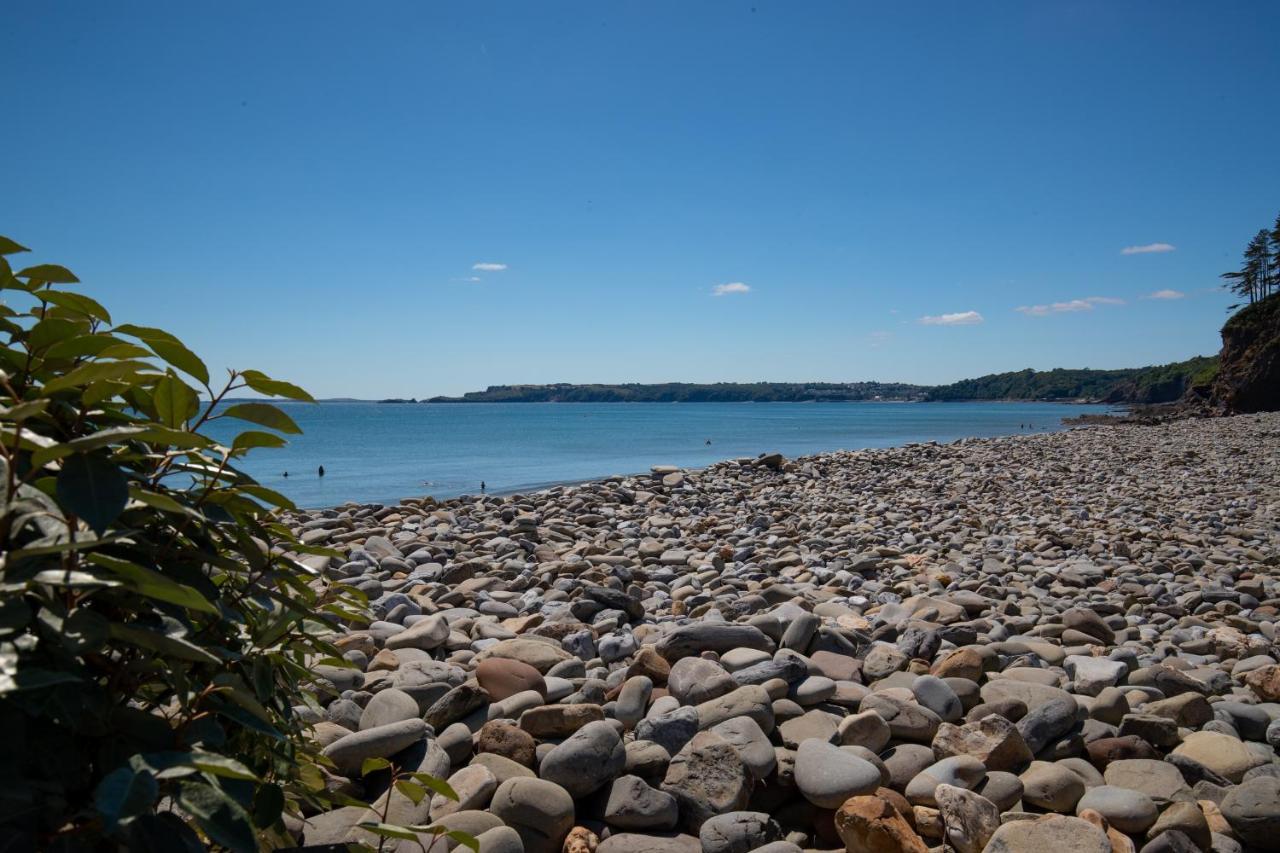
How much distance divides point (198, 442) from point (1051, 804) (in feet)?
9.71

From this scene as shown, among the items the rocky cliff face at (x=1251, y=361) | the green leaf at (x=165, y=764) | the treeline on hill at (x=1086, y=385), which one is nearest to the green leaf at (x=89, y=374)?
the green leaf at (x=165, y=764)

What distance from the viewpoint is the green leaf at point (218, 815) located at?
89 centimetres

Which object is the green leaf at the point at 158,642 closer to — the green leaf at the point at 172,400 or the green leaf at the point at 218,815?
the green leaf at the point at 218,815

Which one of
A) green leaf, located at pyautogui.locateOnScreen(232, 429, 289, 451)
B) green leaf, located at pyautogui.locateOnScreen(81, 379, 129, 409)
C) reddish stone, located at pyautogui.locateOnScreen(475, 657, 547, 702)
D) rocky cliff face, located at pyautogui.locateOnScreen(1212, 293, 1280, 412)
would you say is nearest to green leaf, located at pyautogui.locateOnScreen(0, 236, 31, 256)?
green leaf, located at pyautogui.locateOnScreen(81, 379, 129, 409)

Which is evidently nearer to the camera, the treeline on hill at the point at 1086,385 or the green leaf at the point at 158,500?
the green leaf at the point at 158,500

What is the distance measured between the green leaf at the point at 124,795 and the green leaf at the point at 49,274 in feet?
2.34

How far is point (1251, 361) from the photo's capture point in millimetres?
43094

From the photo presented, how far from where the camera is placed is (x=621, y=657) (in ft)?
13.6

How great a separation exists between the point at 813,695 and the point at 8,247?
3163mm

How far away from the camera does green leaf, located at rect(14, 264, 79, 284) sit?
3.56 feet

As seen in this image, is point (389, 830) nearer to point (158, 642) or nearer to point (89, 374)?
point (158, 642)

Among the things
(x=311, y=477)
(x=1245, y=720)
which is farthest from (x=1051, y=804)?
(x=311, y=477)

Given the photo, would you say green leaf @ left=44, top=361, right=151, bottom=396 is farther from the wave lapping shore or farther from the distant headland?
the distant headland

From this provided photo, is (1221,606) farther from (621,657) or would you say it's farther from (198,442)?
(198,442)
